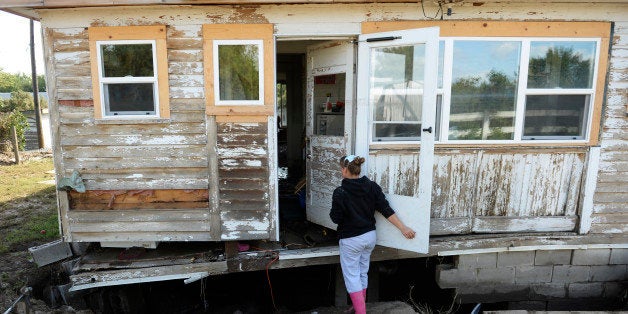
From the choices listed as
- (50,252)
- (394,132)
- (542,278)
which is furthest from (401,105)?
(50,252)

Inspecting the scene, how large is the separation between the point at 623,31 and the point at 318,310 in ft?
16.2

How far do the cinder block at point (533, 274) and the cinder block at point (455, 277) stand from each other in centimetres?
61

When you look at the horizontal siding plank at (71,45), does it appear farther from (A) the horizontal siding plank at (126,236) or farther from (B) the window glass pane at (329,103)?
(B) the window glass pane at (329,103)

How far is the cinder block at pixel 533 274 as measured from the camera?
4707mm

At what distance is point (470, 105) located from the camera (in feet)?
14.2

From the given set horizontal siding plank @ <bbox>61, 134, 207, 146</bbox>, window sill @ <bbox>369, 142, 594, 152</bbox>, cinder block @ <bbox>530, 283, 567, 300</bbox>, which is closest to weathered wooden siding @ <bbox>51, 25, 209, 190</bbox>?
horizontal siding plank @ <bbox>61, 134, 207, 146</bbox>

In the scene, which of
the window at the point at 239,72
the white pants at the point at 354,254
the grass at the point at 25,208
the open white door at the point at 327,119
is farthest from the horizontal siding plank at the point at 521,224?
the grass at the point at 25,208

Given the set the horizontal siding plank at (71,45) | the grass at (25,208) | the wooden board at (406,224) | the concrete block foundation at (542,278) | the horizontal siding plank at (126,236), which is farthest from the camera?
the grass at (25,208)

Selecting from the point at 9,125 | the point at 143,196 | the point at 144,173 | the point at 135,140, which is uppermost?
the point at 135,140

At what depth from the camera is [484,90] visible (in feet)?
14.1

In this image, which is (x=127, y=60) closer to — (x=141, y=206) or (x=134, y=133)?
(x=134, y=133)

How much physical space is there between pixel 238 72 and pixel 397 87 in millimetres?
1856

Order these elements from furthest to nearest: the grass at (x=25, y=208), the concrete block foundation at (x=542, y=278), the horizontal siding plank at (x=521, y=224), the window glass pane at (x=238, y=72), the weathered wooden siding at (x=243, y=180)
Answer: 1. the grass at (x=25, y=208)
2. the concrete block foundation at (x=542, y=278)
3. the horizontal siding plank at (x=521, y=224)
4. the weathered wooden siding at (x=243, y=180)
5. the window glass pane at (x=238, y=72)

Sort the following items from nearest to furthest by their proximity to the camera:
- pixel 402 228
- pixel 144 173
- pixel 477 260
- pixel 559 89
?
pixel 402 228
pixel 144 173
pixel 559 89
pixel 477 260
